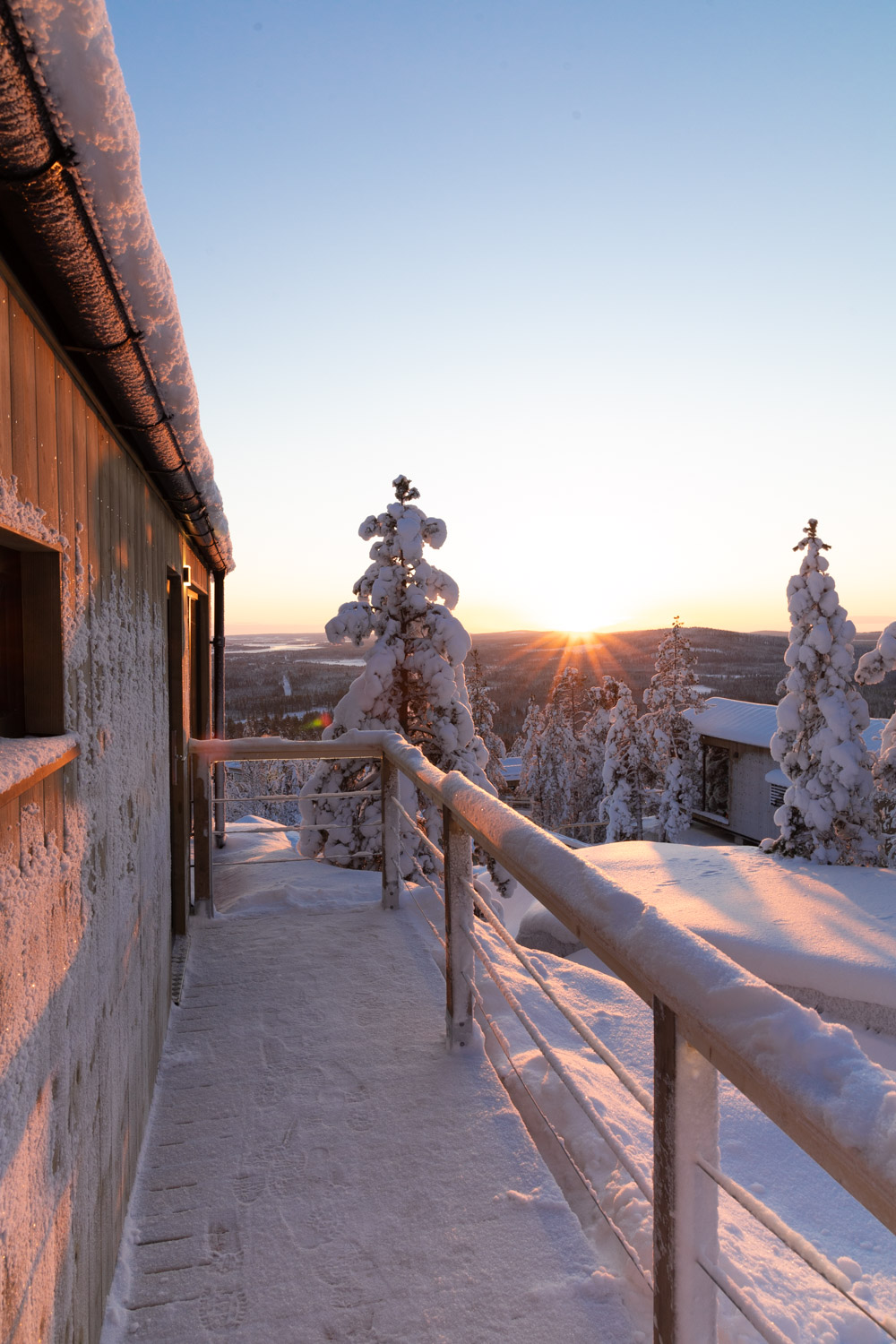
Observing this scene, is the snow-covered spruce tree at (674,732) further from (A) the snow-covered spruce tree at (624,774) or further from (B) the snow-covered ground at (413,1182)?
(B) the snow-covered ground at (413,1182)

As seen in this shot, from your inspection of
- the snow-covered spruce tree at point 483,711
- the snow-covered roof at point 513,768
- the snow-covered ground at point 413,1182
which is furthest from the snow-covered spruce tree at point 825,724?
the snow-covered roof at point 513,768

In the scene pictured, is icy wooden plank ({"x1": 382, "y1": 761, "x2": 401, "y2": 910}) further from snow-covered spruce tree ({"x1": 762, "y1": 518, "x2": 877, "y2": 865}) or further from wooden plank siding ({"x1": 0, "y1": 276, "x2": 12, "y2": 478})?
snow-covered spruce tree ({"x1": 762, "y1": 518, "x2": 877, "y2": 865})

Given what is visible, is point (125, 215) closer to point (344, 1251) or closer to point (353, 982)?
point (344, 1251)

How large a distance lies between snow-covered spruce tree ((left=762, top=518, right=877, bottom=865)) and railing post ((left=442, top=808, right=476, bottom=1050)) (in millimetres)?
15693

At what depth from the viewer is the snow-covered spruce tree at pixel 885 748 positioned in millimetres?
14422

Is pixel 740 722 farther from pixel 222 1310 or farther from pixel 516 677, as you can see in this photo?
pixel 516 677

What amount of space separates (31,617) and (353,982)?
2731mm

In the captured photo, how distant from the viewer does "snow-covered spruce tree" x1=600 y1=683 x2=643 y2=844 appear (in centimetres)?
2831

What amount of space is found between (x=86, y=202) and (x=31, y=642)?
92 centimetres

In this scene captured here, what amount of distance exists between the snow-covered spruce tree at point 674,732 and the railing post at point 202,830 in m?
25.2

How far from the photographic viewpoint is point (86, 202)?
4.04ft

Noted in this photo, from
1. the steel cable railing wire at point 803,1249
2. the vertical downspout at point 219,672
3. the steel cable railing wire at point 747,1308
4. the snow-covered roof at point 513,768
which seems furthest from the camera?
the snow-covered roof at point 513,768

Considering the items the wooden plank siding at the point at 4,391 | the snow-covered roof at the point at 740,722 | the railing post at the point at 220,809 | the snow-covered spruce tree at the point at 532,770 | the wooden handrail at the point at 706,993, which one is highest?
the wooden plank siding at the point at 4,391

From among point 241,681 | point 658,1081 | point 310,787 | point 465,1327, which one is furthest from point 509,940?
point 241,681
